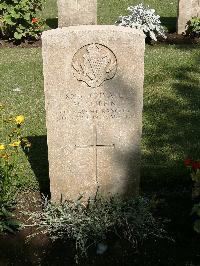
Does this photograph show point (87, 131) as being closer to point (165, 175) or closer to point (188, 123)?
point (165, 175)

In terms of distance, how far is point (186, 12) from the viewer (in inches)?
372

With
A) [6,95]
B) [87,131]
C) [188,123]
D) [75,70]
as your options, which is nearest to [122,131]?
[87,131]

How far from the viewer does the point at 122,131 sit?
377 cm

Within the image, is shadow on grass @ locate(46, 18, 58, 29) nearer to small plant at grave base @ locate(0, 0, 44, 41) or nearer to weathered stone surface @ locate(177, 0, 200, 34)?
small plant at grave base @ locate(0, 0, 44, 41)

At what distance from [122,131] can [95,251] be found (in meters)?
0.99

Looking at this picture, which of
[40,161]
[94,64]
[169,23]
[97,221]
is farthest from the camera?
[169,23]

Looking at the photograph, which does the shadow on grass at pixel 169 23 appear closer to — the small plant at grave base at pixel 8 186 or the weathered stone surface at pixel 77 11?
the weathered stone surface at pixel 77 11

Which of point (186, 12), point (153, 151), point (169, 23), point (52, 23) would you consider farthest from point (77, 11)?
point (153, 151)

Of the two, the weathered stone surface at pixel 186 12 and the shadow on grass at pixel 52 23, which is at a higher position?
the weathered stone surface at pixel 186 12

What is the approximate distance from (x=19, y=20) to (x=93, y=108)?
20.8 feet

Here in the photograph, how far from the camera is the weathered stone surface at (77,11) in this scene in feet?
29.0

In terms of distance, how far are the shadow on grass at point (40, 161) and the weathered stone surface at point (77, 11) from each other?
398cm

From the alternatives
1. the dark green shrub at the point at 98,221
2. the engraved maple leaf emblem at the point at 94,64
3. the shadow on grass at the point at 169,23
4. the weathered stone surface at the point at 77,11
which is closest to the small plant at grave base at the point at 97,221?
the dark green shrub at the point at 98,221

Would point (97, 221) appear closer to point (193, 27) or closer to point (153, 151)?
point (153, 151)
